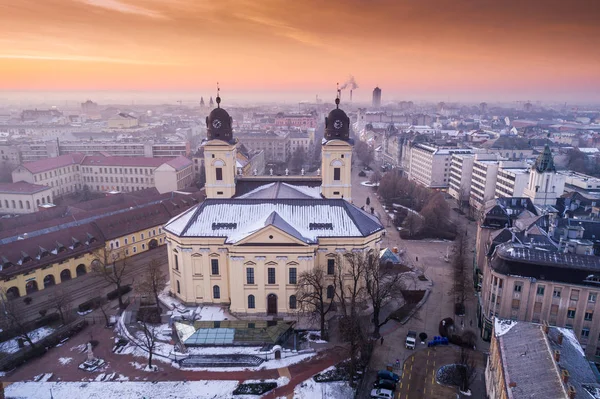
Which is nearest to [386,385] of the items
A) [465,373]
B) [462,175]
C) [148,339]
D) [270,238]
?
[465,373]

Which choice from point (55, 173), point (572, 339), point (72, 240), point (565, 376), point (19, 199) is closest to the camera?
point (565, 376)

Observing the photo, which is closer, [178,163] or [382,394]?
[382,394]

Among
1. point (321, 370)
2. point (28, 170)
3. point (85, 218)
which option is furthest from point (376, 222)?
point (28, 170)

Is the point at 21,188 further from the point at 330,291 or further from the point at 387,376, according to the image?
the point at 387,376

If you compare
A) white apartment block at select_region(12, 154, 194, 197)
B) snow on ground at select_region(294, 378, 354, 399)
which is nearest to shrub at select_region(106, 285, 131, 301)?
snow on ground at select_region(294, 378, 354, 399)

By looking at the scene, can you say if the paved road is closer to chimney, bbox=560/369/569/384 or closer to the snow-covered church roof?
the snow-covered church roof

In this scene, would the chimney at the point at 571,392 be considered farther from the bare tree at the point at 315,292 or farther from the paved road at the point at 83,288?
the paved road at the point at 83,288
